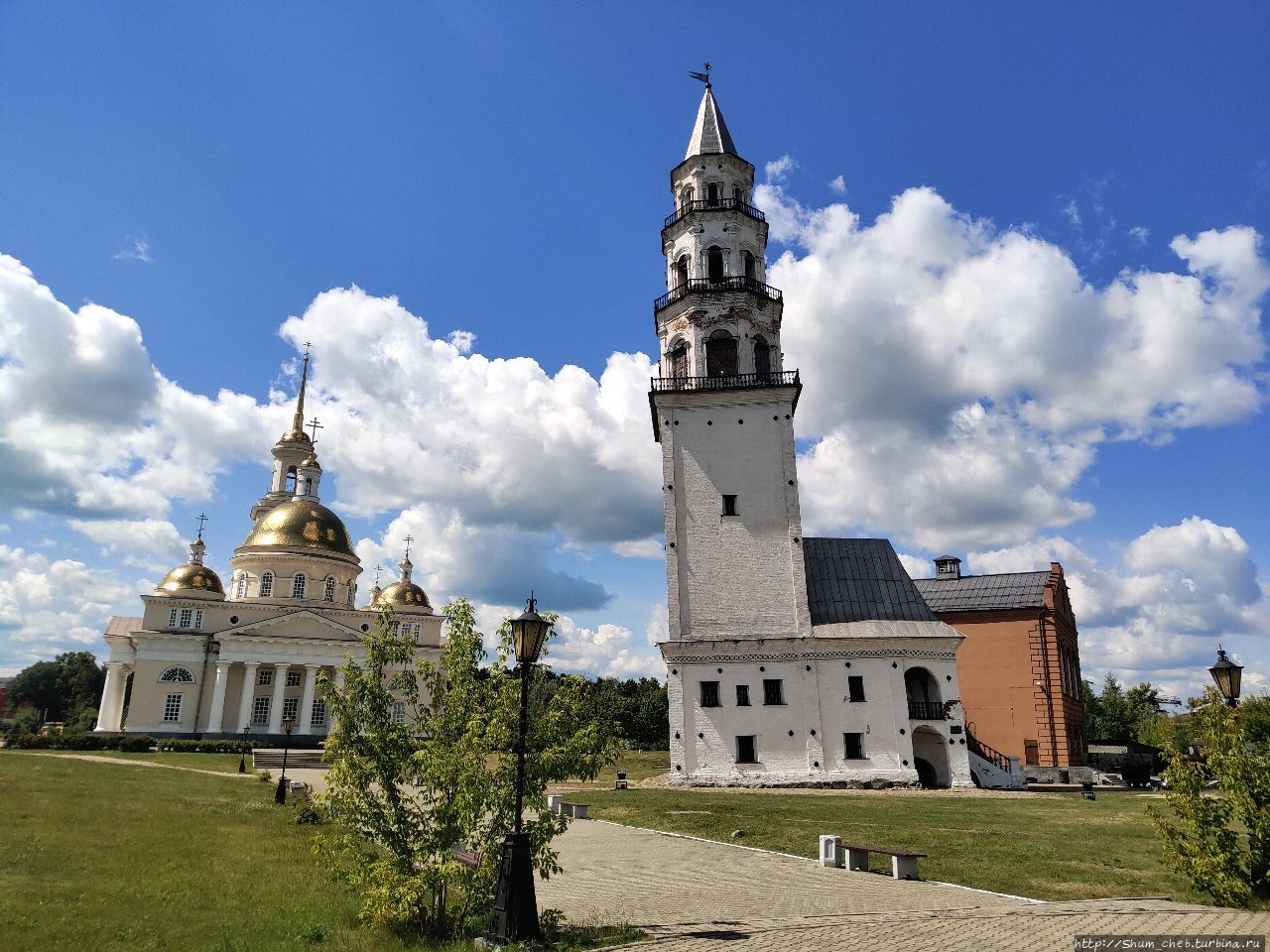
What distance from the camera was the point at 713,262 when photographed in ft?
120

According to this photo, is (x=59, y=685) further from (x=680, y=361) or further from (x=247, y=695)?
(x=680, y=361)

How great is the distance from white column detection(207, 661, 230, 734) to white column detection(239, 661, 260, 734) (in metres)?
1.24

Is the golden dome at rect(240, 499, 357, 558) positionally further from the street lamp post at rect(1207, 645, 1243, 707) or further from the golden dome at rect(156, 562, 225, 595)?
the street lamp post at rect(1207, 645, 1243, 707)

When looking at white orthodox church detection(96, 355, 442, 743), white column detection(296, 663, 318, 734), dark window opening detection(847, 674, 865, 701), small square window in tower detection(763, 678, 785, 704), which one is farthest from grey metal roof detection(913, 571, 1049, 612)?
white column detection(296, 663, 318, 734)

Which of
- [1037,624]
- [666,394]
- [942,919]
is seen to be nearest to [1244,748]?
[942,919]

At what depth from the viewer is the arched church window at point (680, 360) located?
35881 mm

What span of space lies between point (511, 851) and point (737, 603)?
24.3 m

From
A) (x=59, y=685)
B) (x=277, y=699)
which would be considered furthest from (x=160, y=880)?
(x=59, y=685)

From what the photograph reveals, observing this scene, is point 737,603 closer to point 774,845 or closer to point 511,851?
point 774,845

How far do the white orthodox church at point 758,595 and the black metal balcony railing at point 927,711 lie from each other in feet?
0.29

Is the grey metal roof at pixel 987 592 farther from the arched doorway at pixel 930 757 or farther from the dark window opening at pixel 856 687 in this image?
the dark window opening at pixel 856 687

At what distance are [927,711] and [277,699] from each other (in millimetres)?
45041

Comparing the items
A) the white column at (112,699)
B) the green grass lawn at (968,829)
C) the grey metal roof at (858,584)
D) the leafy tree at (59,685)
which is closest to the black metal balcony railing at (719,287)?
the grey metal roof at (858,584)

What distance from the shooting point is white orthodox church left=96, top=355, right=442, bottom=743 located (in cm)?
5453
